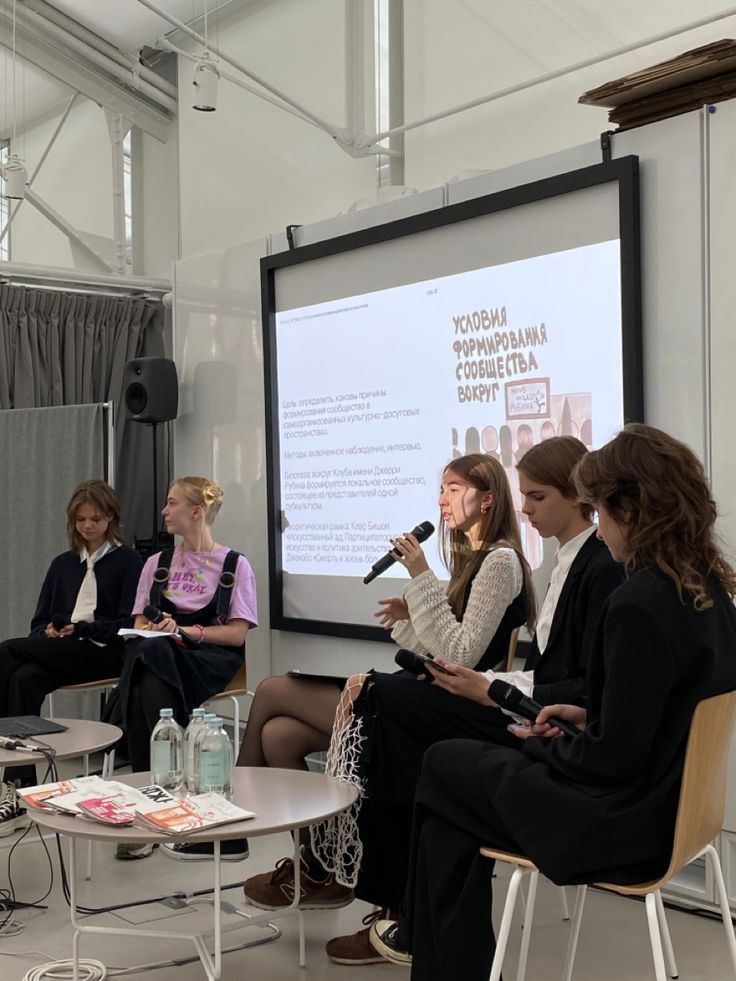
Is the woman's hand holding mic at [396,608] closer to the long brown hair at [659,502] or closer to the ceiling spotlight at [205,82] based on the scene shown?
the long brown hair at [659,502]

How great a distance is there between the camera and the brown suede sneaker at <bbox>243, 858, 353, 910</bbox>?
3119mm

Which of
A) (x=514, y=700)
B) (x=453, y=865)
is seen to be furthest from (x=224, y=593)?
(x=453, y=865)

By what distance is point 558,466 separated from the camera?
2.91 metres

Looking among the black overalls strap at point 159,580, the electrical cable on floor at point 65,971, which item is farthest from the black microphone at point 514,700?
the black overalls strap at point 159,580

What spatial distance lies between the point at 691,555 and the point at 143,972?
176cm

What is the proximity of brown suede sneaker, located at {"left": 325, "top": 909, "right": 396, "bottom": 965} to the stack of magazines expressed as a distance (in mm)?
637

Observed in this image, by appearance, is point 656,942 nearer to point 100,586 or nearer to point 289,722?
point 289,722

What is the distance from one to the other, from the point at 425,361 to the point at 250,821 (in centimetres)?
225

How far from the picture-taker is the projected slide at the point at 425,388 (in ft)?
12.1

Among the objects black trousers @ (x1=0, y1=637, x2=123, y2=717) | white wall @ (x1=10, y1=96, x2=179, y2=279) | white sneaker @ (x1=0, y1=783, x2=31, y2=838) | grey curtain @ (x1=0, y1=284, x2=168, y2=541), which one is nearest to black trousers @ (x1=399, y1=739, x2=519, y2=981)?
white sneaker @ (x1=0, y1=783, x2=31, y2=838)

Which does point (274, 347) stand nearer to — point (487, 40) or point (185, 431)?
point (185, 431)

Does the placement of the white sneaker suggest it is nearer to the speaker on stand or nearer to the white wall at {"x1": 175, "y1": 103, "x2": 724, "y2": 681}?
the speaker on stand

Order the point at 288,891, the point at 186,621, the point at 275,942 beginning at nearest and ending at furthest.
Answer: the point at 275,942 < the point at 288,891 < the point at 186,621

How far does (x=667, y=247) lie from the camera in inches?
135
